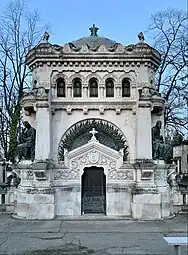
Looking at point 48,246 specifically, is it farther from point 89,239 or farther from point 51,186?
point 51,186

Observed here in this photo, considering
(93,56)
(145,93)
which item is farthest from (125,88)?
(93,56)

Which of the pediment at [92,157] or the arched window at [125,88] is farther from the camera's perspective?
the arched window at [125,88]

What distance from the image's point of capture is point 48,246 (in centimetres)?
1047

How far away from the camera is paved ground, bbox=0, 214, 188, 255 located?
403 inches

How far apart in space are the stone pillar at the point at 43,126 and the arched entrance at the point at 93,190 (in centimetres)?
182

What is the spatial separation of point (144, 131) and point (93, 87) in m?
2.88

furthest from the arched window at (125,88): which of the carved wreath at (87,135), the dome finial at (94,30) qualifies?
the dome finial at (94,30)

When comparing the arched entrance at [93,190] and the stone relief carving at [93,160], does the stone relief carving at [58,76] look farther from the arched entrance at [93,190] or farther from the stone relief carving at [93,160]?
the arched entrance at [93,190]

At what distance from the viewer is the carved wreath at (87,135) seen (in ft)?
54.9

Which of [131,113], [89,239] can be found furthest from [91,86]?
[89,239]

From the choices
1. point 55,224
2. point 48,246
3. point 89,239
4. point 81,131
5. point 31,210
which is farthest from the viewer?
point 81,131

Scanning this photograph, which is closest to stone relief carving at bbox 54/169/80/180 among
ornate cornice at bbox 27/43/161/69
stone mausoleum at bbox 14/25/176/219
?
stone mausoleum at bbox 14/25/176/219

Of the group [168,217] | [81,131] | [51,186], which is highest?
[81,131]

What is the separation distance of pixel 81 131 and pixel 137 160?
104 inches
